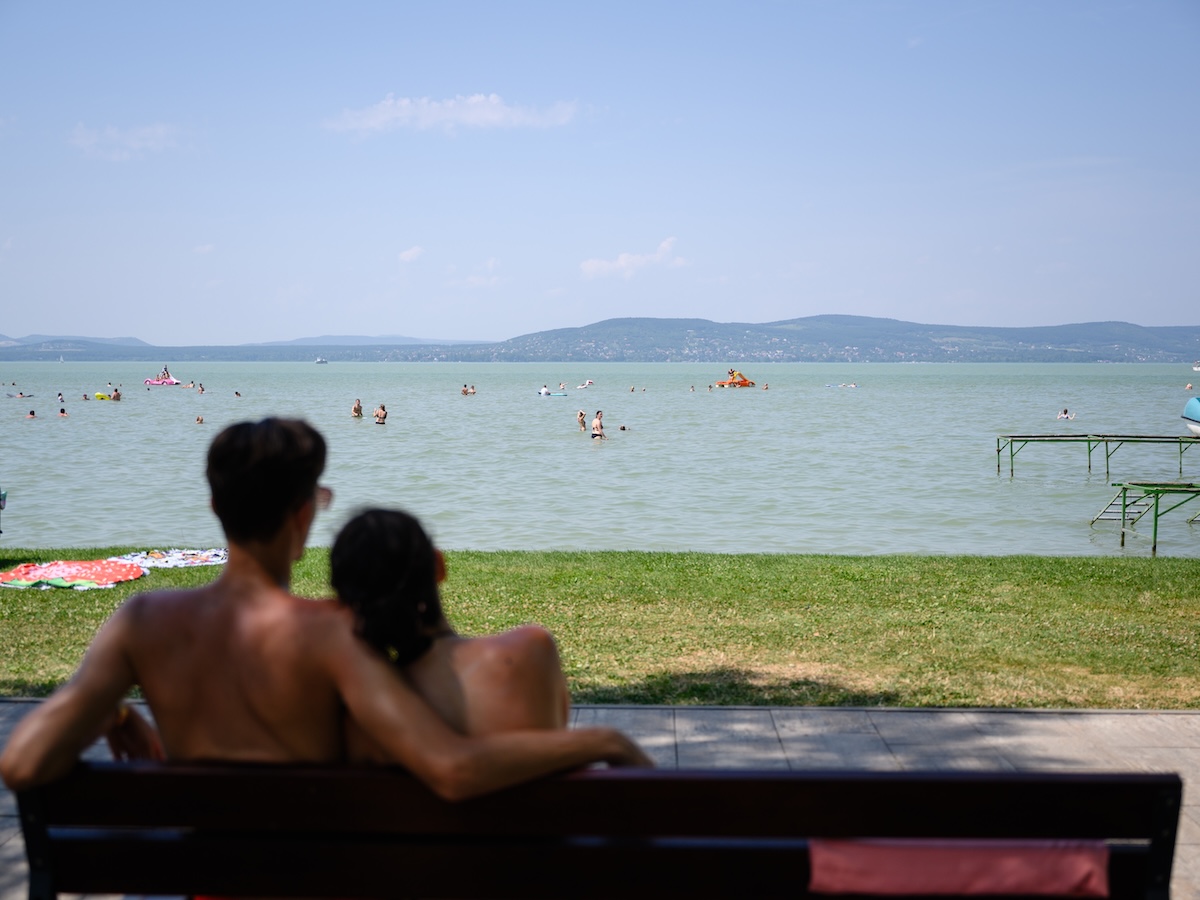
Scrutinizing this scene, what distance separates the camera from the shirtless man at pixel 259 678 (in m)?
2.11

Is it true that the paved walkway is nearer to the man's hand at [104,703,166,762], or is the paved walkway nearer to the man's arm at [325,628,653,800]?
the man's hand at [104,703,166,762]

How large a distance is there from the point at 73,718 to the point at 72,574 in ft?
30.1

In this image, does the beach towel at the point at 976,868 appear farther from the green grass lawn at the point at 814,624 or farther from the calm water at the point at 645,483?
the calm water at the point at 645,483

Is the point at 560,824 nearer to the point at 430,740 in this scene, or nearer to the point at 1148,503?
the point at 430,740

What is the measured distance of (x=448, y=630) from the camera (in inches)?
91.2

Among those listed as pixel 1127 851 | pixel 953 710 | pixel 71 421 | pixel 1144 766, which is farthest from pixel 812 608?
pixel 71 421

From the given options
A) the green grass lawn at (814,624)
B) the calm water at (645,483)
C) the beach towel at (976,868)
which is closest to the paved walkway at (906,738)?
the green grass lawn at (814,624)

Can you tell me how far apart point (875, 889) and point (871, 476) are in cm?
2903

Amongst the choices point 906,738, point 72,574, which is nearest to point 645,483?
point 72,574

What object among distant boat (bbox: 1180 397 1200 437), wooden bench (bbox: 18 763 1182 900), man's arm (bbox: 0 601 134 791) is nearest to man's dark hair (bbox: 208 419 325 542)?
man's arm (bbox: 0 601 134 791)

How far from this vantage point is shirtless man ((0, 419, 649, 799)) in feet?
6.91

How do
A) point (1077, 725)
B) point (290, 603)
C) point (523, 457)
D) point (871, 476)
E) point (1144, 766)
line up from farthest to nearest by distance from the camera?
point (523, 457) → point (871, 476) → point (1077, 725) → point (1144, 766) → point (290, 603)

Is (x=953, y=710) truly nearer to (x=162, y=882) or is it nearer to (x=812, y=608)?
(x=812, y=608)

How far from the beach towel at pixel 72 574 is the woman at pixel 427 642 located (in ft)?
29.1
